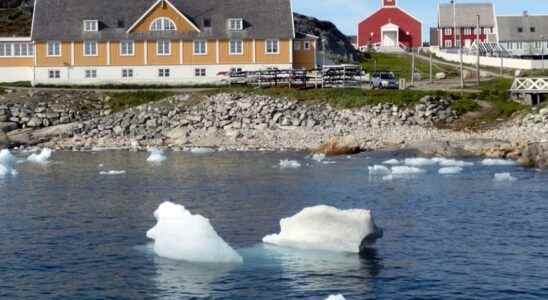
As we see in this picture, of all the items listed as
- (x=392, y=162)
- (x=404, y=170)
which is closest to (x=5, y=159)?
(x=392, y=162)

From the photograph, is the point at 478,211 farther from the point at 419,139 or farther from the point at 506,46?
the point at 506,46

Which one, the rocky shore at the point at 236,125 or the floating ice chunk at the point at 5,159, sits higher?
the rocky shore at the point at 236,125

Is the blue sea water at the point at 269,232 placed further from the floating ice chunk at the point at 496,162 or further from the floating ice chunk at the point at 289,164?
the floating ice chunk at the point at 496,162

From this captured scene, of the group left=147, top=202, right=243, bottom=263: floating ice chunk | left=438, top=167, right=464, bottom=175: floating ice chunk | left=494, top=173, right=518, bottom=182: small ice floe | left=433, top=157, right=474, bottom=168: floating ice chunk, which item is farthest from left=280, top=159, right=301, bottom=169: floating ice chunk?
left=147, top=202, right=243, bottom=263: floating ice chunk

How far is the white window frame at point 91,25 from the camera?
2889 inches

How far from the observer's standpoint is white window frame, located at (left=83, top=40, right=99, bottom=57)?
240 ft

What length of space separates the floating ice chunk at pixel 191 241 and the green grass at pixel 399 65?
58159 millimetres

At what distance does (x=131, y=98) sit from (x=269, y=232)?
39394 millimetres

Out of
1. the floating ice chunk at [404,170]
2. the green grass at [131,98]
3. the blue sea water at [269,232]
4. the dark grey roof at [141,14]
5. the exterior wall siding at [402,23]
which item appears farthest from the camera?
the exterior wall siding at [402,23]

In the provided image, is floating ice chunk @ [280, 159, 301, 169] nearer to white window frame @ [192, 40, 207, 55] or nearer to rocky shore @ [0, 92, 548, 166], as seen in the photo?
rocky shore @ [0, 92, 548, 166]

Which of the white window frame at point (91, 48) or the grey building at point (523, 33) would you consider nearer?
the white window frame at point (91, 48)

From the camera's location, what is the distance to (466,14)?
12250 cm

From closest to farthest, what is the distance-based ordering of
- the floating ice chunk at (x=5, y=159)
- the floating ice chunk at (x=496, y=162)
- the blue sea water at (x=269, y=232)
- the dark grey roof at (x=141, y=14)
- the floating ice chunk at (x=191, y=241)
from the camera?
the blue sea water at (x=269, y=232) < the floating ice chunk at (x=191, y=241) < the floating ice chunk at (x=496, y=162) < the floating ice chunk at (x=5, y=159) < the dark grey roof at (x=141, y=14)

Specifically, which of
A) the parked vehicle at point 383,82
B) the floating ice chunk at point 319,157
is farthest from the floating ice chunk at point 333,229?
the parked vehicle at point 383,82
